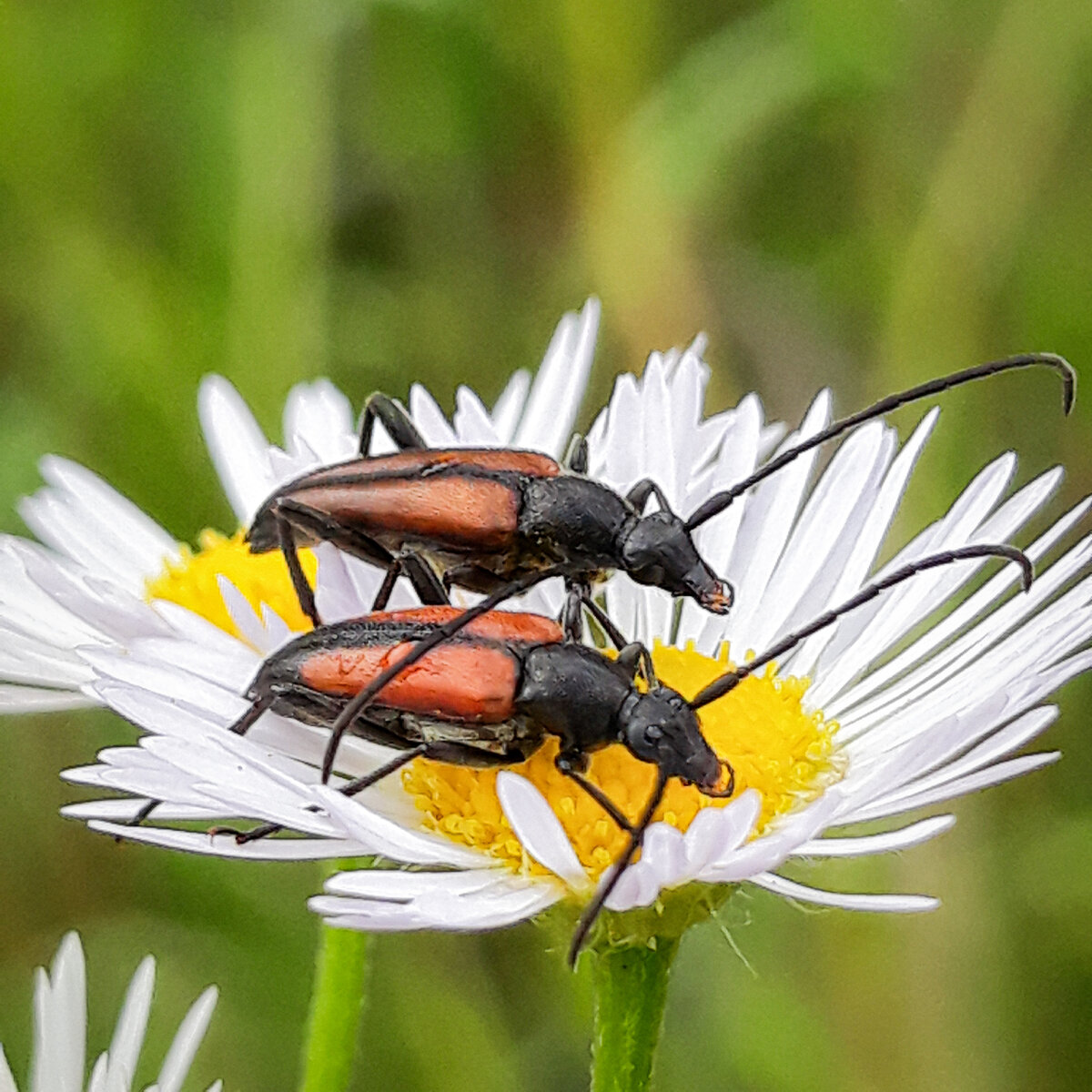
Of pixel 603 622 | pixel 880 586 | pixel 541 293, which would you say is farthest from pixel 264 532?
pixel 541 293

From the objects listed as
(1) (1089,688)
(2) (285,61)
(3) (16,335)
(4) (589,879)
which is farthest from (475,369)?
(4) (589,879)

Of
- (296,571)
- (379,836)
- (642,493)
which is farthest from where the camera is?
(642,493)

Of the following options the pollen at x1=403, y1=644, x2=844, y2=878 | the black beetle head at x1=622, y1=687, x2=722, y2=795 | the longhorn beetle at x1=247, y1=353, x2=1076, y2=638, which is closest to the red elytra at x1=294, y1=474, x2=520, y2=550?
the longhorn beetle at x1=247, y1=353, x2=1076, y2=638

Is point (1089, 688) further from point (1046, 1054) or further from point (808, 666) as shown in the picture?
point (808, 666)

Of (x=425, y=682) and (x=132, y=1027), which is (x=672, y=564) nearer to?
(x=425, y=682)

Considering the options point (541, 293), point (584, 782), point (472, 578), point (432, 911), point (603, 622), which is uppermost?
point (541, 293)

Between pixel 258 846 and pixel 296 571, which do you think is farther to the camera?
pixel 296 571
